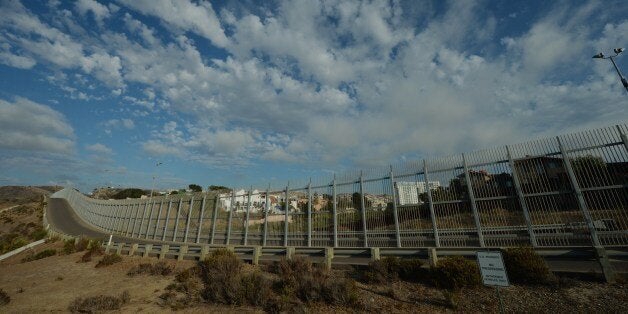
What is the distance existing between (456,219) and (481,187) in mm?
1554

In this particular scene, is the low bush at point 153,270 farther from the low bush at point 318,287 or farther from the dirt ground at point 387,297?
→ the low bush at point 318,287

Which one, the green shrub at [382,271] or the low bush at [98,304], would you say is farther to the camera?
the low bush at [98,304]

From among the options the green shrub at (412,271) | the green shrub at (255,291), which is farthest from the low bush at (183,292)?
the green shrub at (412,271)

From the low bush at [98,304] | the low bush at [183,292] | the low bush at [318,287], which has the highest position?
the low bush at [318,287]

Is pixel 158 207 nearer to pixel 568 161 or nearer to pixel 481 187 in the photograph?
pixel 481 187

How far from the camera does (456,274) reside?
8.15 metres

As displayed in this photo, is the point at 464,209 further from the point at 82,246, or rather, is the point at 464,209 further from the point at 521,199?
the point at 82,246

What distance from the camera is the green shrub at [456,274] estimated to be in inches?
315

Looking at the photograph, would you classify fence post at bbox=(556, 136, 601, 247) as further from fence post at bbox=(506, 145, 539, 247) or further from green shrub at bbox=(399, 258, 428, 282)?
green shrub at bbox=(399, 258, 428, 282)

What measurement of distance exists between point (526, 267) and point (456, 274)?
1.71 metres

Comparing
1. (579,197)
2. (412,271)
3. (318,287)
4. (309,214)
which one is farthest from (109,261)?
(579,197)

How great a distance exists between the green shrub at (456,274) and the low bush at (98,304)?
10169 millimetres

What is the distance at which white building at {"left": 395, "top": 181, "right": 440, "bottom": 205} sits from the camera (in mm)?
12702

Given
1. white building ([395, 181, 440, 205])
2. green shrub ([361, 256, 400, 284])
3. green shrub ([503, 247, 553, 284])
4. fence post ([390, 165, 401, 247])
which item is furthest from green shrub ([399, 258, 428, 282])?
white building ([395, 181, 440, 205])
